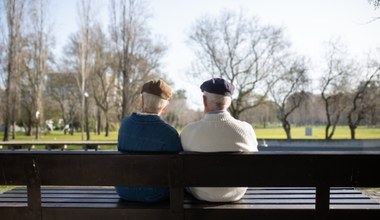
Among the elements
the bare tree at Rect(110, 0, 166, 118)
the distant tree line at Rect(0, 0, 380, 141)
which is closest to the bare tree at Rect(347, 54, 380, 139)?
the distant tree line at Rect(0, 0, 380, 141)

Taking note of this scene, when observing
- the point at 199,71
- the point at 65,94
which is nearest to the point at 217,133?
the point at 199,71

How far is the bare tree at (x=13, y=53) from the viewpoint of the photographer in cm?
2952

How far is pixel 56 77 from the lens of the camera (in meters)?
44.7

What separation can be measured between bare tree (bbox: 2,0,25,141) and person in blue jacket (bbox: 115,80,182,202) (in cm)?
3176

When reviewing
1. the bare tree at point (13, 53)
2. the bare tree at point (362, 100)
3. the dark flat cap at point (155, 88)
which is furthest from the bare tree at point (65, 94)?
the dark flat cap at point (155, 88)

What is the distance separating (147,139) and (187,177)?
425mm

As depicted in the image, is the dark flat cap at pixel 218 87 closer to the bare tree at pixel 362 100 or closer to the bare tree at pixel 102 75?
the bare tree at pixel 362 100

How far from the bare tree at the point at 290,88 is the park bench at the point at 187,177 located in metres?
27.8

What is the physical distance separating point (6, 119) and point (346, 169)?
33.4m

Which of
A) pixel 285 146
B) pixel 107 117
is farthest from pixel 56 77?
pixel 285 146

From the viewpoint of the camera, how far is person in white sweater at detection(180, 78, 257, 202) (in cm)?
237

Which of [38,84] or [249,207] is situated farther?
[38,84]

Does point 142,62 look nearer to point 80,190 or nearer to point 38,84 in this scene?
point 38,84

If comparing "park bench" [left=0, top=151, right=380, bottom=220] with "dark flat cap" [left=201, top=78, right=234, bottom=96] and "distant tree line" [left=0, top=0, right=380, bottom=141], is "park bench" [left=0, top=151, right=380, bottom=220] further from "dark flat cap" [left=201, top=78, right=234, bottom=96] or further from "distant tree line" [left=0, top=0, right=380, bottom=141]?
"distant tree line" [left=0, top=0, right=380, bottom=141]
